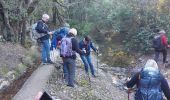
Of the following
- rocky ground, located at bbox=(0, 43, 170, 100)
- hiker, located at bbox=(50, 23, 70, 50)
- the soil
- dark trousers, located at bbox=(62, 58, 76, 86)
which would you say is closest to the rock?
rocky ground, located at bbox=(0, 43, 170, 100)

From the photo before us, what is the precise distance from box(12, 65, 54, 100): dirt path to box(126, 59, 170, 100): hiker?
3889mm

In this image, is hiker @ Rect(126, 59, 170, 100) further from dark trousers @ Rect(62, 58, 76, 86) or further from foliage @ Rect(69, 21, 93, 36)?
foliage @ Rect(69, 21, 93, 36)

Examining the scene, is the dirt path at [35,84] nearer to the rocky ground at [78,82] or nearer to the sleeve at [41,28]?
the rocky ground at [78,82]

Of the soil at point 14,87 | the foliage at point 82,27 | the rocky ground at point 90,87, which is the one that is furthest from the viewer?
the foliage at point 82,27

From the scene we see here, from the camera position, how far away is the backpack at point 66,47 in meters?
12.4

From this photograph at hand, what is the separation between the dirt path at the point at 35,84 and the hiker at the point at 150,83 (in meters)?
3.89

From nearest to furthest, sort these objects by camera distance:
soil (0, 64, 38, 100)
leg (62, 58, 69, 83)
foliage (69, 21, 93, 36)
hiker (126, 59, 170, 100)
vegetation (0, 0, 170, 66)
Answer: hiker (126, 59, 170, 100)
leg (62, 58, 69, 83)
soil (0, 64, 38, 100)
vegetation (0, 0, 170, 66)
foliage (69, 21, 93, 36)

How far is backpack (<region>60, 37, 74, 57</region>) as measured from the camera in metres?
12.4

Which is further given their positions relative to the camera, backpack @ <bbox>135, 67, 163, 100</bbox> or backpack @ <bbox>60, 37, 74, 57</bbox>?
backpack @ <bbox>60, 37, 74, 57</bbox>

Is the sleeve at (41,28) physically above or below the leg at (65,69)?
above

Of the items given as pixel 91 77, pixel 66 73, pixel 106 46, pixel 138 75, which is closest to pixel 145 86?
pixel 138 75

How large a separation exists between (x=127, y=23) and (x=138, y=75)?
17802mm

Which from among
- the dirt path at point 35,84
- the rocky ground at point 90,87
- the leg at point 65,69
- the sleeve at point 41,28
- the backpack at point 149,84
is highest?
the sleeve at point 41,28

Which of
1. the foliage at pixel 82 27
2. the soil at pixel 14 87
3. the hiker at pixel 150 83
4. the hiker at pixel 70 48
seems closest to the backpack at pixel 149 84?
the hiker at pixel 150 83
